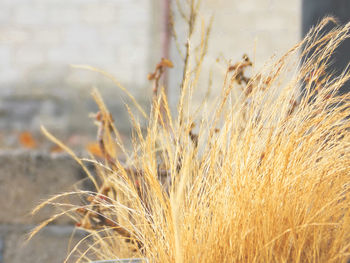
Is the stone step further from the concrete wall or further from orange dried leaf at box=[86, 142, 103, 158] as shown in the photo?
the concrete wall

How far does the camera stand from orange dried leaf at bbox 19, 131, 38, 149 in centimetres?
393

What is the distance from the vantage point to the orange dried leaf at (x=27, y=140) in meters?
3.93

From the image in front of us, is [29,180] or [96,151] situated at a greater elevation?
[96,151]

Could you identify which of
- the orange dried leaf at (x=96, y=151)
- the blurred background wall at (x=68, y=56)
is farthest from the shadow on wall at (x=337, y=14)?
the blurred background wall at (x=68, y=56)

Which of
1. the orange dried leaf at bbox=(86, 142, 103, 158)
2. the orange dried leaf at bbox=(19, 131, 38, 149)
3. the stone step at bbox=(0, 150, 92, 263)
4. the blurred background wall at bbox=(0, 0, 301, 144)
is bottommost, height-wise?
the stone step at bbox=(0, 150, 92, 263)

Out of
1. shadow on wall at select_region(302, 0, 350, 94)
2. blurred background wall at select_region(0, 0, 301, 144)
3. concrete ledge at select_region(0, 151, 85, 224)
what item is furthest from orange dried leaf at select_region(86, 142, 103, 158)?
blurred background wall at select_region(0, 0, 301, 144)

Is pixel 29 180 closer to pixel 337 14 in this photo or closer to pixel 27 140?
pixel 337 14

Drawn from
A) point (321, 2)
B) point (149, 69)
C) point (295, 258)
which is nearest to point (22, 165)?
point (321, 2)

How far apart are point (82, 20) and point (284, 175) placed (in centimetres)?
387

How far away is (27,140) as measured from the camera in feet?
13.5

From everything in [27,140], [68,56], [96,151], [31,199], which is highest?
[68,56]

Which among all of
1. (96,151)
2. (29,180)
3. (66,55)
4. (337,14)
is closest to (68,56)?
(66,55)

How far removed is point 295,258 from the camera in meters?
0.85

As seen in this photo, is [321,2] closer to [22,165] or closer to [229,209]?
[229,209]
